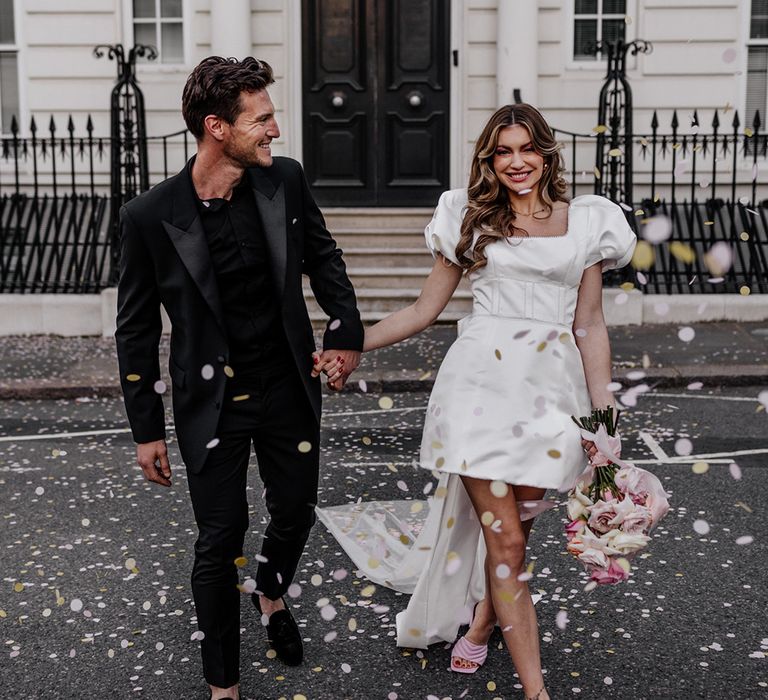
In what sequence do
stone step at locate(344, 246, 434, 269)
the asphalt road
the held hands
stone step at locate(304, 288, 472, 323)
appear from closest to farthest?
1. the held hands
2. the asphalt road
3. stone step at locate(304, 288, 472, 323)
4. stone step at locate(344, 246, 434, 269)

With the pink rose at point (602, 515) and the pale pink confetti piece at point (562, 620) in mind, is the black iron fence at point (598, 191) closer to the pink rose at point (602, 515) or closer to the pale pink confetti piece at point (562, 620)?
the pale pink confetti piece at point (562, 620)

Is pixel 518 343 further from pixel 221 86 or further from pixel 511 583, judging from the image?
pixel 221 86

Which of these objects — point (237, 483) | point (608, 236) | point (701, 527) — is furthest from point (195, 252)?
point (701, 527)

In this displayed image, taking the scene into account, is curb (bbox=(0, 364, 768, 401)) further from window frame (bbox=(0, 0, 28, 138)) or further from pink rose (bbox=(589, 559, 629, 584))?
window frame (bbox=(0, 0, 28, 138))

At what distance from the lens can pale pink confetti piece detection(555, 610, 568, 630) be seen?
4.24m

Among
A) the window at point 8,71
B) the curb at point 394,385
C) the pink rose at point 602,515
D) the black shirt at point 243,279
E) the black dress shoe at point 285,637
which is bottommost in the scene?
the curb at point 394,385

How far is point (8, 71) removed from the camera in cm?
1513

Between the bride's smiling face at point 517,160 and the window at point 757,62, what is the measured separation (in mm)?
11580

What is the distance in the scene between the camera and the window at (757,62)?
47.8 ft

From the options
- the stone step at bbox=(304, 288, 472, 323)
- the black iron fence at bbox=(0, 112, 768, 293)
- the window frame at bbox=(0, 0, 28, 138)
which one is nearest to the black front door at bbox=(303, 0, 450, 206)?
the black iron fence at bbox=(0, 112, 768, 293)

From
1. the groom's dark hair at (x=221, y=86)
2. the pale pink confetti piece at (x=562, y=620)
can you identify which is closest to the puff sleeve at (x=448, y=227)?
the groom's dark hair at (x=221, y=86)

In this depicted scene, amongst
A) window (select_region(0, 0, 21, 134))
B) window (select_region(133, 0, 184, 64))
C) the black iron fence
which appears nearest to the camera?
the black iron fence

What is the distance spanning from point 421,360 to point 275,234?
6.57m

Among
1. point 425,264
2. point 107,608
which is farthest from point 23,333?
point 107,608
